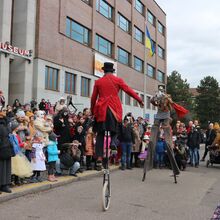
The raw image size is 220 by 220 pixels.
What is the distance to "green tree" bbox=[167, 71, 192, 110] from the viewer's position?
82500 millimetres

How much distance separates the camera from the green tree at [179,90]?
271 ft

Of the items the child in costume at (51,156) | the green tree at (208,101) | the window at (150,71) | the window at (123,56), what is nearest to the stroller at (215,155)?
the child in costume at (51,156)

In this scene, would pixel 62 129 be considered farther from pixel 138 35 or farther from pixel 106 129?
pixel 138 35

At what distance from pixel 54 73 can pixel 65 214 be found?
21.3 meters

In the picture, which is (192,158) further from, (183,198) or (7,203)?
(7,203)

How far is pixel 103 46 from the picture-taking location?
117 ft

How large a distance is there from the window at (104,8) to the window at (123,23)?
91.4 inches

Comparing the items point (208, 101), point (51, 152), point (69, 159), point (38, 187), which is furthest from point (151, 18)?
point (38, 187)

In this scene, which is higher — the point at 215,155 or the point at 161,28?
the point at 161,28

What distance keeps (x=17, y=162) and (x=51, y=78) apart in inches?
730

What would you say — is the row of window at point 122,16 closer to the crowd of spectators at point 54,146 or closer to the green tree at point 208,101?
the crowd of spectators at point 54,146

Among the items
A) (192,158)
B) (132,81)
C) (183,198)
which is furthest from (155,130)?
(132,81)

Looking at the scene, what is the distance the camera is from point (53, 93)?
87.8 ft

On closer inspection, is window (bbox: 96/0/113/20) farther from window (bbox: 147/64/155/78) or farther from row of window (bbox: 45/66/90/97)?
window (bbox: 147/64/155/78)
